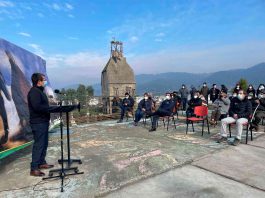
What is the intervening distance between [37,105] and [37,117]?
264mm

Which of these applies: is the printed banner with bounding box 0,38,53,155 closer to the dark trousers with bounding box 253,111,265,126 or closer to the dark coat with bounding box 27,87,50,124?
→ the dark coat with bounding box 27,87,50,124

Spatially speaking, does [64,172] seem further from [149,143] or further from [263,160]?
[263,160]

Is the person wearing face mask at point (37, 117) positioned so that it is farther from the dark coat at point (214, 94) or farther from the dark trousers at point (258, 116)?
the dark coat at point (214, 94)

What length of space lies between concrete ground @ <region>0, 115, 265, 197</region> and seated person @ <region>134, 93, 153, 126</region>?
8.76ft

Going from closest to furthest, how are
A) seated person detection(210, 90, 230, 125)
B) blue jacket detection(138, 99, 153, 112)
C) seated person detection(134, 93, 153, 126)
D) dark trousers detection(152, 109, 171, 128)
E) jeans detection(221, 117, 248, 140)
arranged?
jeans detection(221, 117, 248, 140) → dark trousers detection(152, 109, 171, 128) → seated person detection(210, 90, 230, 125) → seated person detection(134, 93, 153, 126) → blue jacket detection(138, 99, 153, 112)

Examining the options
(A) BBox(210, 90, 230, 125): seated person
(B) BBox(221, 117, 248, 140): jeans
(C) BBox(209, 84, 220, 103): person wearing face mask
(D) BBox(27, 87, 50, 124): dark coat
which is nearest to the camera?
(D) BBox(27, 87, 50, 124): dark coat

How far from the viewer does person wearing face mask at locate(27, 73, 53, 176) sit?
4.59 meters

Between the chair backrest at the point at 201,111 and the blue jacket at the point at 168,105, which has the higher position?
the blue jacket at the point at 168,105

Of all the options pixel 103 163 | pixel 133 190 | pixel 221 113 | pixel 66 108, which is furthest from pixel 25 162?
pixel 221 113

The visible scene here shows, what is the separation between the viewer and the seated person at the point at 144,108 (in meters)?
10.2

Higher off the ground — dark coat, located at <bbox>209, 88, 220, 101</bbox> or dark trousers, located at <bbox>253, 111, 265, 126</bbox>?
dark coat, located at <bbox>209, 88, 220, 101</bbox>

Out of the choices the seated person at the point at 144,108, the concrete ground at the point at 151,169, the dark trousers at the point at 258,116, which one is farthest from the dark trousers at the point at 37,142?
the dark trousers at the point at 258,116

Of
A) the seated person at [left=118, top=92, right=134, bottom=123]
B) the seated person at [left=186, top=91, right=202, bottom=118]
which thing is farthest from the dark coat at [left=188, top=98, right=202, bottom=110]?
the seated person at [left=118, top=92, right=134, bottom=123]

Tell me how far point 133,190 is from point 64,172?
1418 mm
